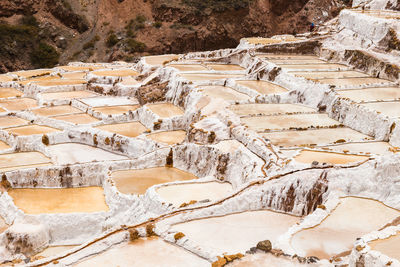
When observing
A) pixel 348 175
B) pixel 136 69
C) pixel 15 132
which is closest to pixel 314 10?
pixel 136 69

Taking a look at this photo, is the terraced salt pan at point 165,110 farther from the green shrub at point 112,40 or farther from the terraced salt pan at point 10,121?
the green shrub at point 112,40

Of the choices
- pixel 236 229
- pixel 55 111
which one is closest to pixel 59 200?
pixel 236 229

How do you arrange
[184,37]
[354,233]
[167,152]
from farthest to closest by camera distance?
[184,37] → [167,152] → [354,233]

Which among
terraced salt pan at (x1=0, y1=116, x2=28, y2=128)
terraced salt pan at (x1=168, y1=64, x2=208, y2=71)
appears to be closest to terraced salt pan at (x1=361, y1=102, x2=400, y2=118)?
terraced salt pan at (x1=168, y1=64, x2=208, y2=71)

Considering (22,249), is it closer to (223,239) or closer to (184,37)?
(223,239)

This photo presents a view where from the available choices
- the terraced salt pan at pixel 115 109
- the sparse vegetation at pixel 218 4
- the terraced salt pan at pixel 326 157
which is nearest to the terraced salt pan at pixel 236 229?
the terraced salt pan at pixel 326 157

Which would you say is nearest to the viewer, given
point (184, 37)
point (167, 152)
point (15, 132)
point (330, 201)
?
point (330, 201)

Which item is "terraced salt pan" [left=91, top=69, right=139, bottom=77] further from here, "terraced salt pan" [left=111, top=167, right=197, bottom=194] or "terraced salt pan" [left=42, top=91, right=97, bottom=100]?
"terraced salt pan" [left=111, top=167, right=197, bottom=194]

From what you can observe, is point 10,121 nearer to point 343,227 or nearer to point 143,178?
point 143,178
